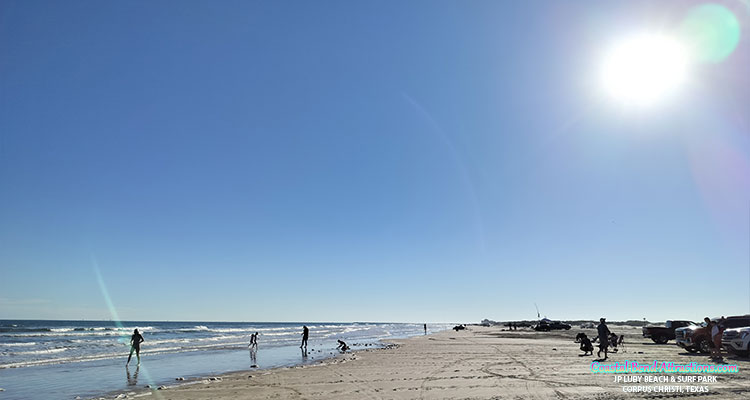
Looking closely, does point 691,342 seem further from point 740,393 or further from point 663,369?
point 740,393

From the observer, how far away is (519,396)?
1062 centimetres

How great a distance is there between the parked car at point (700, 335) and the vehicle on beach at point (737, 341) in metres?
1.22

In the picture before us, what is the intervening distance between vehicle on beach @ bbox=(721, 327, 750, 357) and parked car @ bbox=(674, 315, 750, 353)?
4.00ft

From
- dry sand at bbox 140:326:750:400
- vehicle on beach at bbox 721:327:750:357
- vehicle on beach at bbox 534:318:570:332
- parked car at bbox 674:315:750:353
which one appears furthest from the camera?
vehicle on beach at bbox 534:318:570:332

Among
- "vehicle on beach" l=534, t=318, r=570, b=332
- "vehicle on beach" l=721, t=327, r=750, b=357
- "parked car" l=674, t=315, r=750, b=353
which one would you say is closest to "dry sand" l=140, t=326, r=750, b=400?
"vehicle on beach" l=721, t=327, r=750, b=357

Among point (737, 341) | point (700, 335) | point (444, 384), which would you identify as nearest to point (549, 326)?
point (700, 335)

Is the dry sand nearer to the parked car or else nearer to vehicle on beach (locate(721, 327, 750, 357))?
vehicle on beach (locate(721, 327, 750, 357))

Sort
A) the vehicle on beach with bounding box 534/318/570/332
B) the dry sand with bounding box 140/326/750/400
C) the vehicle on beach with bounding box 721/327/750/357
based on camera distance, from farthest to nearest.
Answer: the vehicle on beach with bounding box 534/318/570/332
the vehicle on beach with bounding box 721/327/750/357
the dry sand with bounding box 140/326/750/400

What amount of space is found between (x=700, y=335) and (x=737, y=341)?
9.08ft

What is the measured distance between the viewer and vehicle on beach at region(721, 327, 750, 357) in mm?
18766

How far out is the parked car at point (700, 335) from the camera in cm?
2169

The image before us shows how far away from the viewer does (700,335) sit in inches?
858

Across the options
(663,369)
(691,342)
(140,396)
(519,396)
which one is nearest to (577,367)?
(663,369)

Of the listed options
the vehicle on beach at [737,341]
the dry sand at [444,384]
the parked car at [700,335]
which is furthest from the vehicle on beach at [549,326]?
the dry sand at [444,384]
